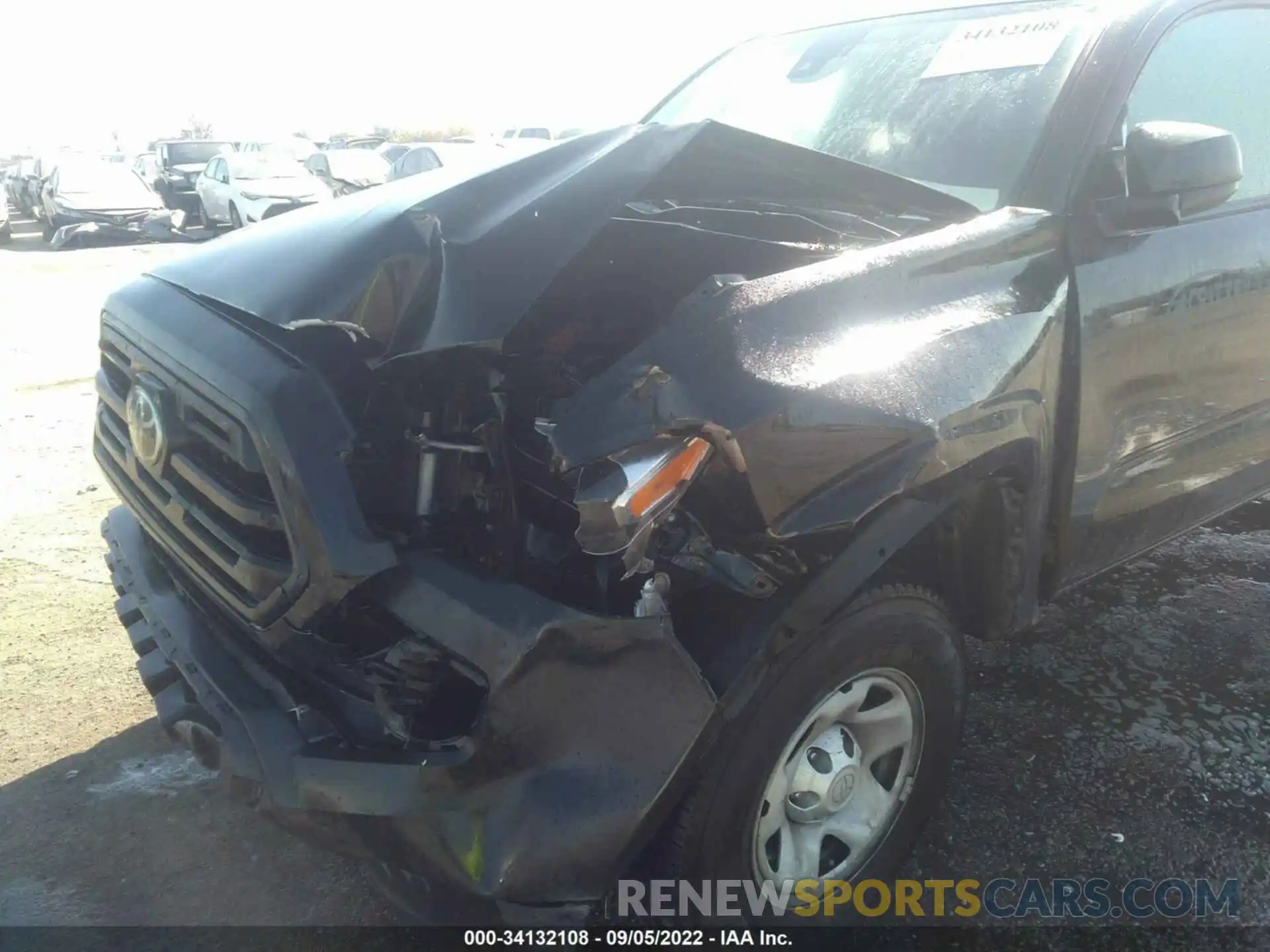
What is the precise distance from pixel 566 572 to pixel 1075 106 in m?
1.78

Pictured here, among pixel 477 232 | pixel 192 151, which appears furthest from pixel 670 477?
pixel 192 151

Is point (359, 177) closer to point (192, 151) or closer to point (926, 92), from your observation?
point (192, 151)

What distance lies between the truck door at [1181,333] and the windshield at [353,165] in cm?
1672

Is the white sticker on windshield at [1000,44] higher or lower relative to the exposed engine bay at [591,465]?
higher

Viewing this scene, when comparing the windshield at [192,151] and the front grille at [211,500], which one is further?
the windshield at [192,151]

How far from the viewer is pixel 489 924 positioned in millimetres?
1691

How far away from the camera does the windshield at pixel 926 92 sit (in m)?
2.57

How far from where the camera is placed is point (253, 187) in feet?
55.1

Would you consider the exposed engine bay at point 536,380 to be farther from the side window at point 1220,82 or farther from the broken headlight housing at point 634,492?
the side window at point 1220,82

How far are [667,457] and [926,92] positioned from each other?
6.03ft

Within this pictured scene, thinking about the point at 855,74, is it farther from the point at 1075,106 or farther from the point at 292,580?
the point at 292,580

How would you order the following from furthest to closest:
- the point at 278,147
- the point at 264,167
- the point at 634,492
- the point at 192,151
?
the point at 192,151 → the point at 278,147 → the point at 264,167 → the point at 634,492

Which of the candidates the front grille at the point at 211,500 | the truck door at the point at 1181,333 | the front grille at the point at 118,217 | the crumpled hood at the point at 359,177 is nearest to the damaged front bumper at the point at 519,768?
the front grille at the point at 211,500

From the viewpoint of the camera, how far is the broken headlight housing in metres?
1.54
